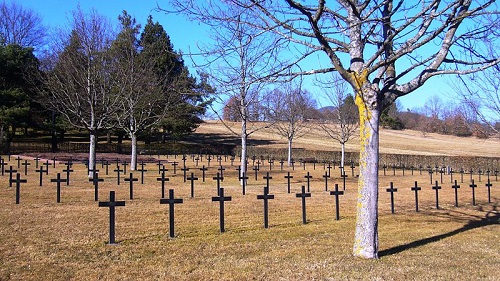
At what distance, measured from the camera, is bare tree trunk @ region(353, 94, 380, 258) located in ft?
22.1

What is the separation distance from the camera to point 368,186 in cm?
679

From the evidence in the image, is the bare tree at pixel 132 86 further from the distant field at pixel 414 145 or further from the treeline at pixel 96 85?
the distant field at pixel 414 145

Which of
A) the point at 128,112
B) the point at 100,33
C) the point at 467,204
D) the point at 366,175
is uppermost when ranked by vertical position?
the point at 100,33

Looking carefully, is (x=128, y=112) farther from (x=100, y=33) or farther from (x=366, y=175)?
(x=366, y=175)

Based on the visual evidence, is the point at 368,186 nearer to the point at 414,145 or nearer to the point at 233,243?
the point at 233,243

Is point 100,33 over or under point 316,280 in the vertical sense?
over

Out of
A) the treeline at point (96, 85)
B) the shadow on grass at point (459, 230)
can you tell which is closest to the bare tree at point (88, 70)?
the treeline at point (96, 85)

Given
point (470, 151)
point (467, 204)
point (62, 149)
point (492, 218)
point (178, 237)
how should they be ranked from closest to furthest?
point (178, 237) < point (492, 218) < point (467, 204) < point (62, 149) < point (470, 151)

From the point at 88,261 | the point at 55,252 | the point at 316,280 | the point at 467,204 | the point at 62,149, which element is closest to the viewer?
the point at 316,280

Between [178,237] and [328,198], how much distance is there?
8.85 m

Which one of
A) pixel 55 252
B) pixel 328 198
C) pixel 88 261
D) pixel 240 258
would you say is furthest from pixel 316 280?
pixel 328 198

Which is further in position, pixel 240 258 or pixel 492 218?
pixel 492 218

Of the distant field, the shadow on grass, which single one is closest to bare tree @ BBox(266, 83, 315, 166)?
the distant field

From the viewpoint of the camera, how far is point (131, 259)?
266 inches
